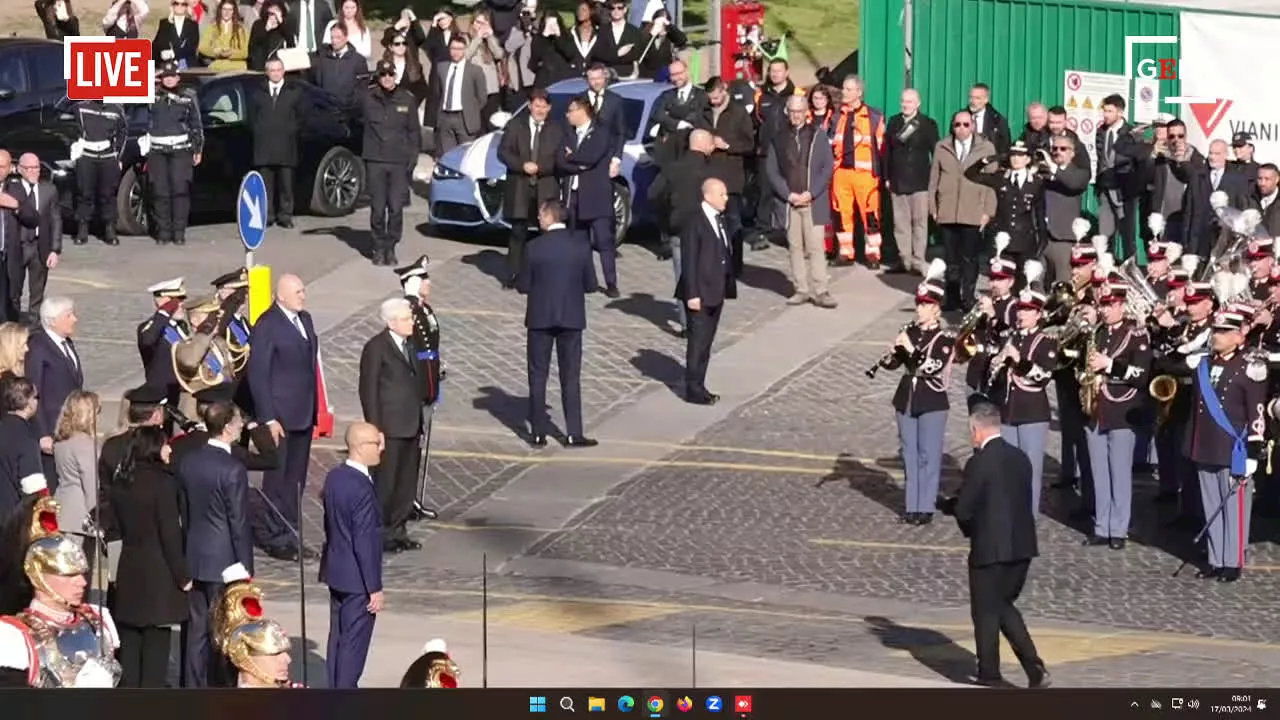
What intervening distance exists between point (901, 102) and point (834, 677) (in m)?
12.7

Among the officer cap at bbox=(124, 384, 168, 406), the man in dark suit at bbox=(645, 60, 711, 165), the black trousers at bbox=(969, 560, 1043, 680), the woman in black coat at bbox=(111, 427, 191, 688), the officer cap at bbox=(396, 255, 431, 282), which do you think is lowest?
the black trousers at bbox=(969, 560, 1043, 680)

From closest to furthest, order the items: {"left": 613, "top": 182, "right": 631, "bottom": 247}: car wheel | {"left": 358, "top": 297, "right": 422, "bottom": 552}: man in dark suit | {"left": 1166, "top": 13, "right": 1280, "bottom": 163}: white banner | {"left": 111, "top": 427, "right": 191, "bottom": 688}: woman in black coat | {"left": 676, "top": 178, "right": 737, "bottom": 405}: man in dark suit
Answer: {"left": 111, "top": 427, "right": 191, "bottom": 688}: woman in black coat, {"left": 358, "top": 297, "right": 422, "bottom": 552}: man in dark suit, {"left": 676, "top": 178, "right": 737, "bottom": 405}: man in dark suit, {"left": 1166, "top": 13, "right": 1280, "bottom": 163}: white banner, {"left": 613, "top": 182, "right": 631, "bottom": 247}: car wheel

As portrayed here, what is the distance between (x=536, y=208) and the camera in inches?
1003

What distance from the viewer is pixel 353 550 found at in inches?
563

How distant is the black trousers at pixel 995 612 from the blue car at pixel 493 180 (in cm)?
1176

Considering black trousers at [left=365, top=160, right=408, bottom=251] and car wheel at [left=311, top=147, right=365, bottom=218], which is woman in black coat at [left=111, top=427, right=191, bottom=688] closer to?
black trousers at [left=365, top=160, right=408, bottom=251]

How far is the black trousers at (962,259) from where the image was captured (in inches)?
998

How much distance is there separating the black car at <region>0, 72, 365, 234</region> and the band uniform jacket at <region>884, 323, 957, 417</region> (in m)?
10.3

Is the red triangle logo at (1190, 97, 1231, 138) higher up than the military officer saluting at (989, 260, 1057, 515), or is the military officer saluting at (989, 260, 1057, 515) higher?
the red triangle logo at (1190, 97, 1231, 138)

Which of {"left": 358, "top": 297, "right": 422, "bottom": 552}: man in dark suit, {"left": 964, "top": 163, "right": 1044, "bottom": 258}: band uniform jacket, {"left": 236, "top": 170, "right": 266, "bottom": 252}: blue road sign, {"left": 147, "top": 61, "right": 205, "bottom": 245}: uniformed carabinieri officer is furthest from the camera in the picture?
{"left": 147, "top": 61, "right": 205, "bottom": 245}: uniformed carabinieri officer

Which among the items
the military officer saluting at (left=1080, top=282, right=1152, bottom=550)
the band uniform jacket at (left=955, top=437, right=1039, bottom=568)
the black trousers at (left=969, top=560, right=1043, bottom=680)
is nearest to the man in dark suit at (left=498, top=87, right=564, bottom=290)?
the military officer saluting at (left=1080, top=282, right=1152, bottom=550)

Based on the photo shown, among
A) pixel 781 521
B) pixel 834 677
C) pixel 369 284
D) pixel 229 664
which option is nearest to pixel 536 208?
pixel 369 284

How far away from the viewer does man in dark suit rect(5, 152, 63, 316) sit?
77.5 feet

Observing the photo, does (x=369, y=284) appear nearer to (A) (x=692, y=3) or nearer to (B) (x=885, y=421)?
(B) (x=885, y=421)
